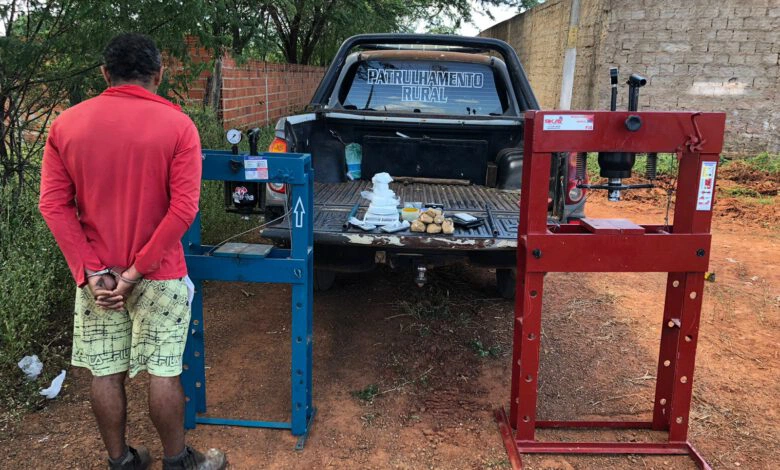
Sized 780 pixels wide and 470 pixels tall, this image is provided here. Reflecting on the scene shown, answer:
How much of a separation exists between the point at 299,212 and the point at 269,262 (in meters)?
0.27

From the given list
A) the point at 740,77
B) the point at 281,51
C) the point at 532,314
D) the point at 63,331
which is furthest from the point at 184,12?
the point at 281,51

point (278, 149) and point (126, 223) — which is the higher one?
point (278, 149)

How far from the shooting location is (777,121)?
1024cm

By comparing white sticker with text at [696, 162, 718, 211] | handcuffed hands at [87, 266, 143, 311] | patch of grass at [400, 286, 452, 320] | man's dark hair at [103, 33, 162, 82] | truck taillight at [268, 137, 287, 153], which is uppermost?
man's dark hair at [103, 33, 162, 82]

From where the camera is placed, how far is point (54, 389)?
10.7ft

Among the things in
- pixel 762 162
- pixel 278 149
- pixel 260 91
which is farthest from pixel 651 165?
pixel 762 162

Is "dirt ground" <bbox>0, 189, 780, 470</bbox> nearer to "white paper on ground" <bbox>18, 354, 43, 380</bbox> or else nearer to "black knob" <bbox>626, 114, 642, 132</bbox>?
"white paper on ground" <bbox>18, 354, 43, 380</bbox>

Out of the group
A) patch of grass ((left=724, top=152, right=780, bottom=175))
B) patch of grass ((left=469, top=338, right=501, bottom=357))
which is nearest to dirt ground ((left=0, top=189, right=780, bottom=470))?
patch of grass ((left=469, top=338, right=501, bottom=357))

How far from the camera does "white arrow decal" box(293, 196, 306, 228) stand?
9.39 feet

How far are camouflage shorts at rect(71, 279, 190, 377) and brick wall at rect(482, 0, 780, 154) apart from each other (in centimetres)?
1032

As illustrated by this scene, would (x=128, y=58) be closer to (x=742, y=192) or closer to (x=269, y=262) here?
(x=269, y=262)

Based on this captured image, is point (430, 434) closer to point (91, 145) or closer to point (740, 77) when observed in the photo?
point (91, 145)

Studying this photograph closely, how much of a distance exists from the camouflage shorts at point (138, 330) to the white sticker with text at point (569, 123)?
5.64 ft

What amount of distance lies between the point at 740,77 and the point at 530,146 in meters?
9.41
